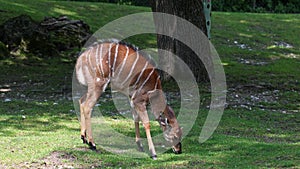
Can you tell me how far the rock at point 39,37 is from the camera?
20.9 meters

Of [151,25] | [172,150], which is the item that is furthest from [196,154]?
[151,25]

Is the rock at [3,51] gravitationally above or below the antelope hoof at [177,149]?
below

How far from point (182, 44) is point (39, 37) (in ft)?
22.0

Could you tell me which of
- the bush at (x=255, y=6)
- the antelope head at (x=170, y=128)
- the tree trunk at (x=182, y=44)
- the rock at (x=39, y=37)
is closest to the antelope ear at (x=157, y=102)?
the antelope head at (x=170, y=128)

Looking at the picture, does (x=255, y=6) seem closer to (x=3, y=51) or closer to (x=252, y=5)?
(x=252, y=5)

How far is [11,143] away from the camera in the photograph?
9508mm

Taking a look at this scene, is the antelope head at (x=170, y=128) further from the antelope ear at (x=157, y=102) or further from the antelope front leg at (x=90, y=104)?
the antelope front leg at (x=90, y=104)

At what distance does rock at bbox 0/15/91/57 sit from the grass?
80 centimetres

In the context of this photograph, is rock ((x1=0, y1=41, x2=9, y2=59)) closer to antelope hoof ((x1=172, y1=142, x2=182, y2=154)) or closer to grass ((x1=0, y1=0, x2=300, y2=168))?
grass ((x1=0, y1=0, x2=300, y2=168))

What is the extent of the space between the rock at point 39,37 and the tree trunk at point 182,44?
594 centimetres

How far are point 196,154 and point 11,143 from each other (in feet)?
9.87

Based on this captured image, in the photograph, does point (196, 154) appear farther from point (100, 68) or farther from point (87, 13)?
point (87, 13)

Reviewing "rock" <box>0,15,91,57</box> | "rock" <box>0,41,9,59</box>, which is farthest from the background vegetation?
"rock" <box>0,41,9,59</box>

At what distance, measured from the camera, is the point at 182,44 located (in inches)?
651
